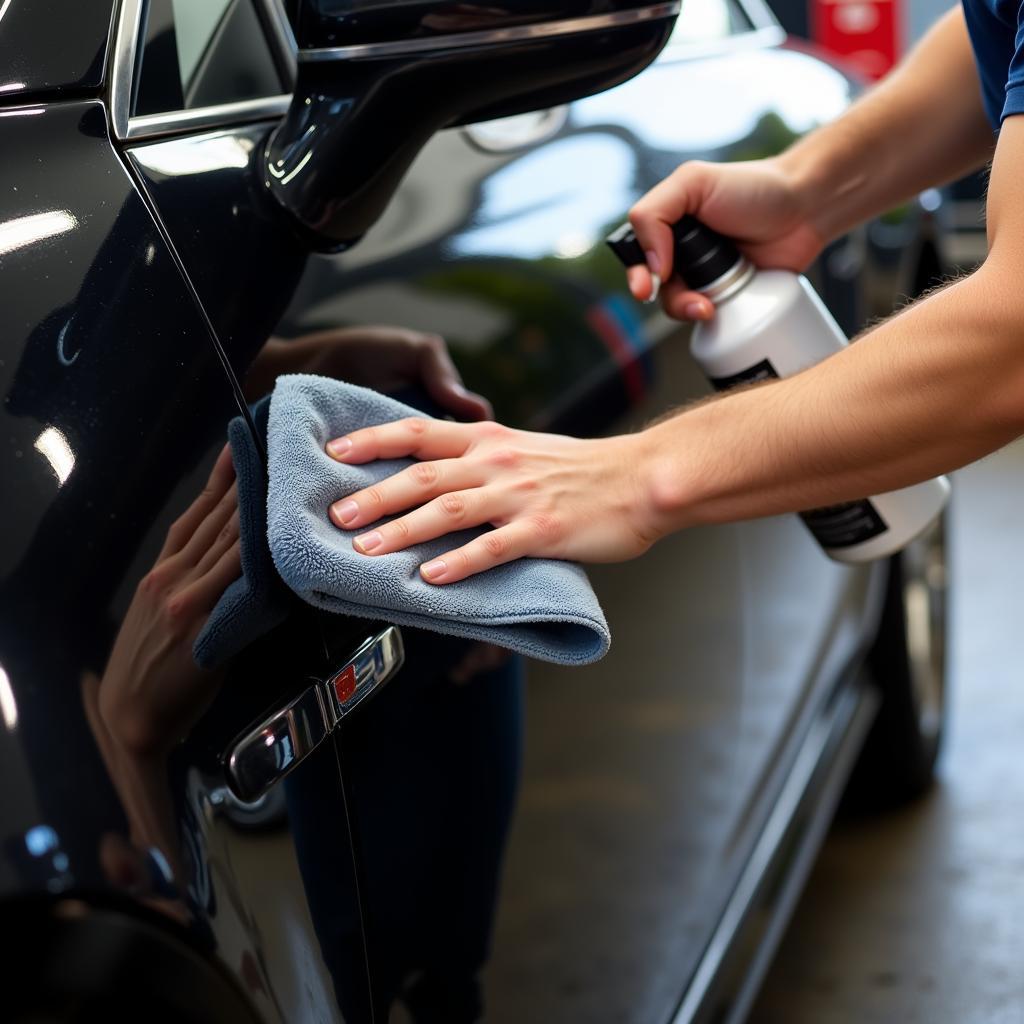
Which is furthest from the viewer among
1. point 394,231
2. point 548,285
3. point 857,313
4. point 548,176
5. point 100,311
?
point 857,313

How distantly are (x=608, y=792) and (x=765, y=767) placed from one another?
18.3 inches

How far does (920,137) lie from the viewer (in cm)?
143

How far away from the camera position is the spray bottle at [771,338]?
45.6 inches

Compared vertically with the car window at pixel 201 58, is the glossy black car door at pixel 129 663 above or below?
below

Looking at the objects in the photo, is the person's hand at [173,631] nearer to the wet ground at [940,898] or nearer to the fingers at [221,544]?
the fingers at [221,544]

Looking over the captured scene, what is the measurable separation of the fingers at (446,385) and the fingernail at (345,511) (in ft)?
0.62

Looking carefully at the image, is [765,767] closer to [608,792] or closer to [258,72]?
[608,792]

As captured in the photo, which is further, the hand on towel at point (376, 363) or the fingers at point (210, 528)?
the hand on towel at point (376, 363)

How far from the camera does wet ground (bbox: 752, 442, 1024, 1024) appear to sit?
1.95 meters

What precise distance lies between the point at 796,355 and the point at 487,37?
1.24 feet

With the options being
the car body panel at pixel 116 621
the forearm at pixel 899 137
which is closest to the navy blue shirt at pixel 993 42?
the forearm at pixel 899 137

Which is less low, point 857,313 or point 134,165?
point 134,165

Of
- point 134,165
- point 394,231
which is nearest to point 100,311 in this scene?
point 134,165

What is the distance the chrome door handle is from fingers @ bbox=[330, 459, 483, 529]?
71mm
